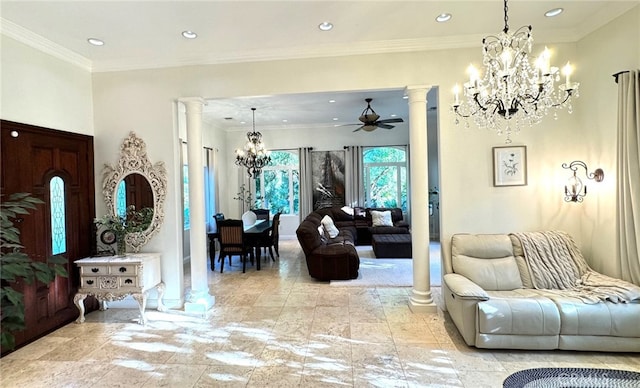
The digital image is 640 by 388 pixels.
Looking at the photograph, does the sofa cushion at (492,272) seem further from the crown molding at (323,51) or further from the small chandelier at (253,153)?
the small chandelier at (253,153)

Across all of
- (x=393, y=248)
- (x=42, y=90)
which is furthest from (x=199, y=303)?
(x=393, y=248)

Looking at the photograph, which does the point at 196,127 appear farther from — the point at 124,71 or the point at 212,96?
the point at 124,71

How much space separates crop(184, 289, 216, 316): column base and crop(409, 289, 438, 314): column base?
257cm

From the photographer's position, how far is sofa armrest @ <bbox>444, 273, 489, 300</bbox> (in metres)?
2.94

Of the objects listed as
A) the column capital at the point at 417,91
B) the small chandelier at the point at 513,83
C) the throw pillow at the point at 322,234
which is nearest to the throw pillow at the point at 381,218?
the throw pillow at the point at 322,234

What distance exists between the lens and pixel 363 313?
12.8ft

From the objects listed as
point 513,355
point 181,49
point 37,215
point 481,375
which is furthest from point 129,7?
point 513,355

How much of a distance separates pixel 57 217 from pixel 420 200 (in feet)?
14.1

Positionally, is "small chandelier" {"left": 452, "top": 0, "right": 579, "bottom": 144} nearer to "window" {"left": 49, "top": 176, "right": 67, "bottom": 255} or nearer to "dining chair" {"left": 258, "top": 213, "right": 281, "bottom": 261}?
"window" {"left": 49, "top": 176, "right": 67, "bottom": 255}

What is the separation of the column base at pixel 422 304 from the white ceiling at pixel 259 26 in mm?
2971

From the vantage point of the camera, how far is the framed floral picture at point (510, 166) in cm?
375

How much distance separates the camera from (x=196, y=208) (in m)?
4.14

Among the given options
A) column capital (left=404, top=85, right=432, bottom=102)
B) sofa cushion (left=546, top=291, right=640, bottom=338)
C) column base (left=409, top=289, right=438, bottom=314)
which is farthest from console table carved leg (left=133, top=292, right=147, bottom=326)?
sofa cushion (left=546, top=291, right=640, bottom=338)

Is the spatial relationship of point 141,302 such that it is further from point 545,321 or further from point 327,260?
point 545,321
